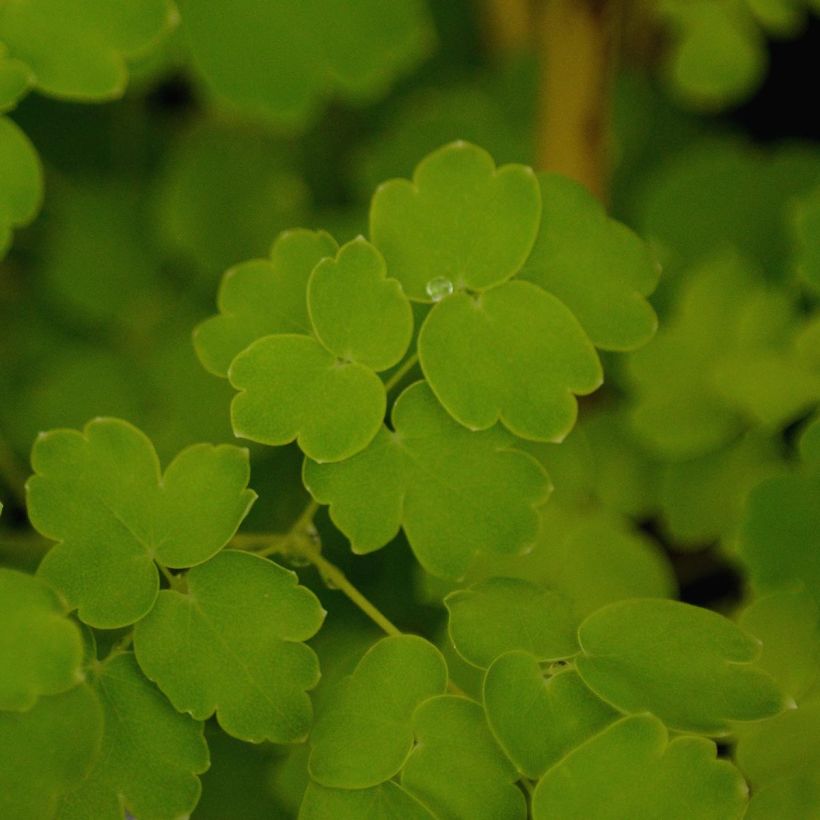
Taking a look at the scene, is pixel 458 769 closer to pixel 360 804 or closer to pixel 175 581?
pixel 360 804

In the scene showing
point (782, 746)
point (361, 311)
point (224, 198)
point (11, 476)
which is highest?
point (361, 311)

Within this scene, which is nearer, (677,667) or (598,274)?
(677,667)

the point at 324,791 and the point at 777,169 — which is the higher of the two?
the point at 777,169

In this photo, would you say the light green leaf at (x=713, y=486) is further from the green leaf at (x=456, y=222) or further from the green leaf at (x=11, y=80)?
the green leaf at (x=11, y=80)

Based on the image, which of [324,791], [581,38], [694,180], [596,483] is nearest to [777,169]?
[694,180]

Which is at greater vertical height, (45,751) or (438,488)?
(438,488)

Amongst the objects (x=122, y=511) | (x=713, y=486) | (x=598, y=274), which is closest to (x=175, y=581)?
(x=122, y=511)

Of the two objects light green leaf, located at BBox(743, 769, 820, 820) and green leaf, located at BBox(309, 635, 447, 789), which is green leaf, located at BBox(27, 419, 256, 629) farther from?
light green leaf, located at BBox(743, 769, 820, 820)

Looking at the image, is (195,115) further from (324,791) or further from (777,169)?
(324,791)
